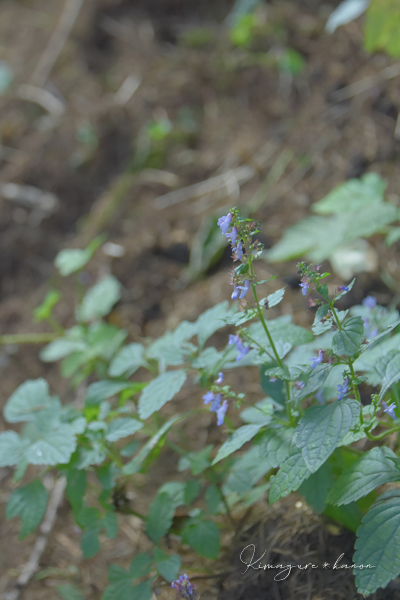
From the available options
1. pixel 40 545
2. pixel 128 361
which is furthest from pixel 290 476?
pixel 40 545

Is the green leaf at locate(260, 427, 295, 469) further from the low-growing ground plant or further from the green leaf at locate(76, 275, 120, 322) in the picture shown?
the green leaf at locate(76, 275, 120, 322)

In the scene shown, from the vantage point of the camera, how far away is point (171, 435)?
85.9 inches

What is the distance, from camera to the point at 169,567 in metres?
1.36

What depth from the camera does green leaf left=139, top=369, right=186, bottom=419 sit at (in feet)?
4.39

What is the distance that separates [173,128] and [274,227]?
4.25ft

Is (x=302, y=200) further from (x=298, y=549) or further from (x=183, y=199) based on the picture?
(x=298, y=549)

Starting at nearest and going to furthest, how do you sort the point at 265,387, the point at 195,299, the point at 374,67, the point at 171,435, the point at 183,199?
the point at 265,387
the point at 171,435
the point at 195,299
the point at 374,67
the point at 183,199

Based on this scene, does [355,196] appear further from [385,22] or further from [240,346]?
[240,346]

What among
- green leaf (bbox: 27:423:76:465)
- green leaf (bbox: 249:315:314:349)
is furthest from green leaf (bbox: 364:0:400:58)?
green leaf (bbox: 27:423:76:465)

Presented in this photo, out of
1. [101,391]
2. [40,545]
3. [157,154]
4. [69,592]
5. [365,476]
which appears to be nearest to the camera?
[365,476]

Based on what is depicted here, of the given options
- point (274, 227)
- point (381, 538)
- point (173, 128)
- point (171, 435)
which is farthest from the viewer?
point (173, 128)

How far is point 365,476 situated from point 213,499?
49cm

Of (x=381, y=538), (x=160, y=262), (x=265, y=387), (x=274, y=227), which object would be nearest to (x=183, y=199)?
(x=160, y=262)

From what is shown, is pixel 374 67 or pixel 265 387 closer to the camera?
pixel 265 387
